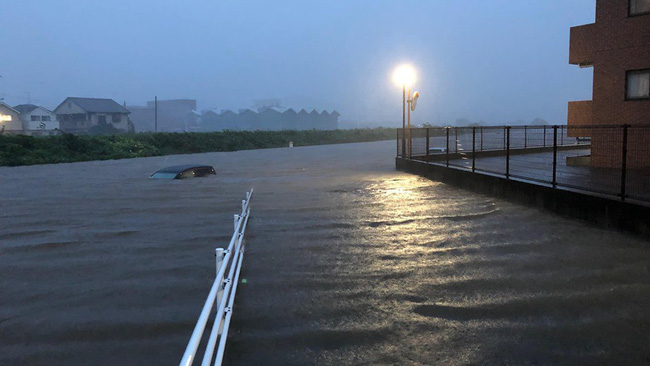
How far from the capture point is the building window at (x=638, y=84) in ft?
54.0

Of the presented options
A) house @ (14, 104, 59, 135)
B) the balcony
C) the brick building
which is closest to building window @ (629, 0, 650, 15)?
the brick building

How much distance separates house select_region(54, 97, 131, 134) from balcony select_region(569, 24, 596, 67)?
63.3m

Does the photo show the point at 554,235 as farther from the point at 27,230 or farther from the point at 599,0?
the point at 599,0

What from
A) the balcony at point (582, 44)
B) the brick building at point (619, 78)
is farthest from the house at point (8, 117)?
the brick building at point (619, 78)

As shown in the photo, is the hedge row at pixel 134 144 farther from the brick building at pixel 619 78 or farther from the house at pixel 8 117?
the brick building at pixel 619 78

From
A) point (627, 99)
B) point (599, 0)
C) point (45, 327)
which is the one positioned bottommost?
point (45, 327)

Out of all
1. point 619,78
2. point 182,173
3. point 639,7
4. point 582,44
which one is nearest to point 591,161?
point 619,78

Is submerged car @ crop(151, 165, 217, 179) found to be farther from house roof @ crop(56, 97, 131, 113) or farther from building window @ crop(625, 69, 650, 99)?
house roof @ crop(56, 97, 131, 113)

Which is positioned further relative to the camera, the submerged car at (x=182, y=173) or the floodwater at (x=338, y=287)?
the submerged car at (x=182, y=173)

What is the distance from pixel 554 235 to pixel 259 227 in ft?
17.0

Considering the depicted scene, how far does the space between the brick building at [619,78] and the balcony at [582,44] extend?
0.23 feet

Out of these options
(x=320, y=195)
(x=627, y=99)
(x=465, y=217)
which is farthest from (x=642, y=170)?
(x=320, y=195)

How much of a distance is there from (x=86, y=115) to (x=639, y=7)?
67211mm

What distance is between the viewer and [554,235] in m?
8.81
